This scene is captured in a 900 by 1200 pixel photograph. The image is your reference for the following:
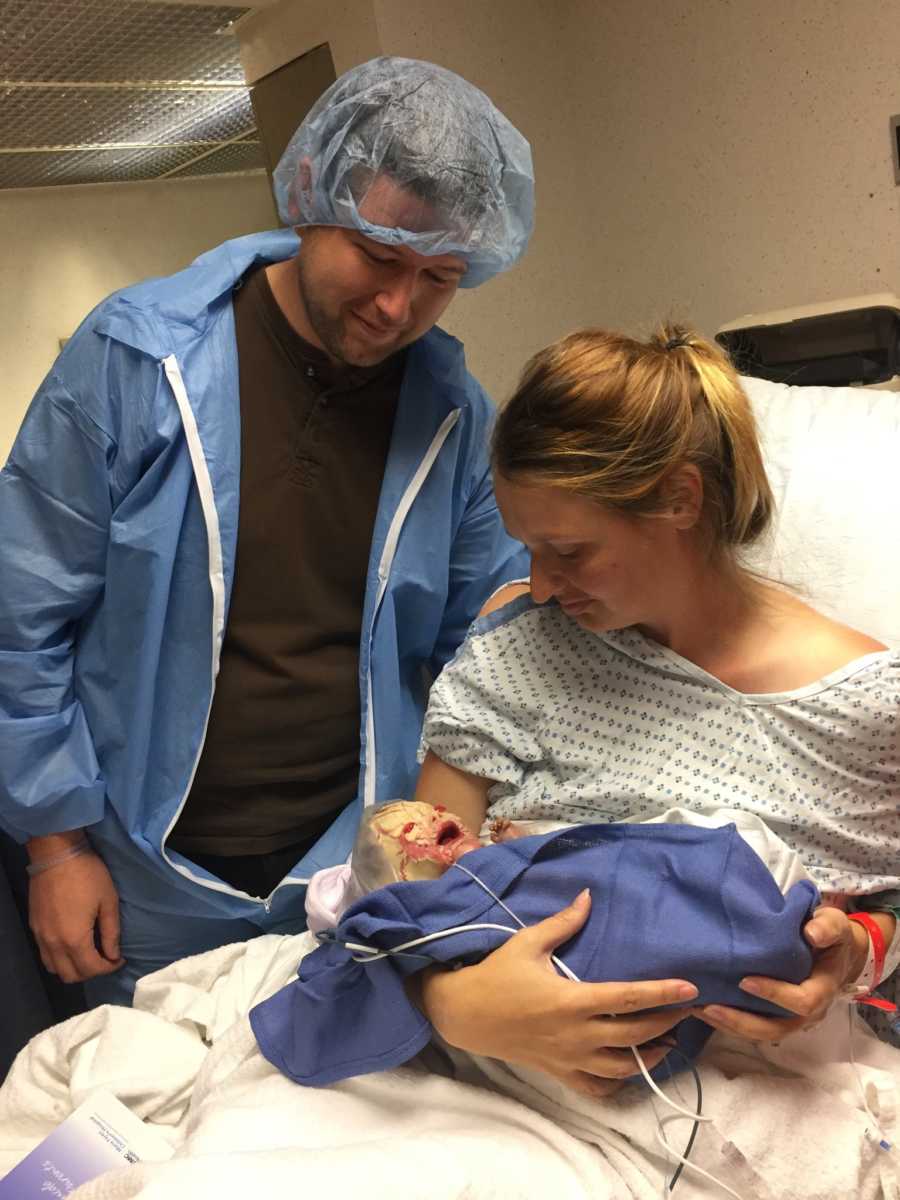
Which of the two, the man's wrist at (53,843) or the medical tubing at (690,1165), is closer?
the medical tubing at (690,1165)

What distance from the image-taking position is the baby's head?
3.77ft

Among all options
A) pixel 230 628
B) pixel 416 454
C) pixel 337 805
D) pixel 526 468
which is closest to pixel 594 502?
pixel 526 468

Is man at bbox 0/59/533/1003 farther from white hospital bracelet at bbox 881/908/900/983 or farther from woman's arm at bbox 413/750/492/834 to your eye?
white hospital bracelet at bbox 881/908/900/983

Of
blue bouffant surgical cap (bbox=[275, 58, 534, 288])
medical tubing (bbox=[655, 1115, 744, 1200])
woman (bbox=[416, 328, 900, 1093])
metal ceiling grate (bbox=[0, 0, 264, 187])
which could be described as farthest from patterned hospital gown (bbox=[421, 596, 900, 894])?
metal ceiling grate (bbox=[0, 0, 264, 187])

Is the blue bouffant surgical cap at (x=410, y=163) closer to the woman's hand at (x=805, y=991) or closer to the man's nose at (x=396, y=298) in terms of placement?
the man's nose at (x=396, y=298)

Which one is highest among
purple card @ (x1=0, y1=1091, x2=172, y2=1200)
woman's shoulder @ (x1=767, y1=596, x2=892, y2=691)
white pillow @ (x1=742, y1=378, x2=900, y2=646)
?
white pillow @ (x1=742, y1=378, x2=900, y2=646)

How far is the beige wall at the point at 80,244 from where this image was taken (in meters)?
3.80

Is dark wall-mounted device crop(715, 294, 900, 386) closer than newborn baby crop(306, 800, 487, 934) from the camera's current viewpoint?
No

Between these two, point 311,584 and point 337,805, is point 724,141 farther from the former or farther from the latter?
point 337,805

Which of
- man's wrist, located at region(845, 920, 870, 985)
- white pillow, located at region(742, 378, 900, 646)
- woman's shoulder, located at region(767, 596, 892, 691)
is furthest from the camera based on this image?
white pillow, located at region(742, 378, 900, 646)

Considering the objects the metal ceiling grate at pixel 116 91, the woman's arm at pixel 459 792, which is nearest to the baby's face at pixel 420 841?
the woman's arm at pixel 459 792

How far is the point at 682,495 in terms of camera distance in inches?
46.4

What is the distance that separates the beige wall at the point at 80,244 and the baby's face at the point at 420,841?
311cm

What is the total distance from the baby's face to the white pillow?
1.78 ft
